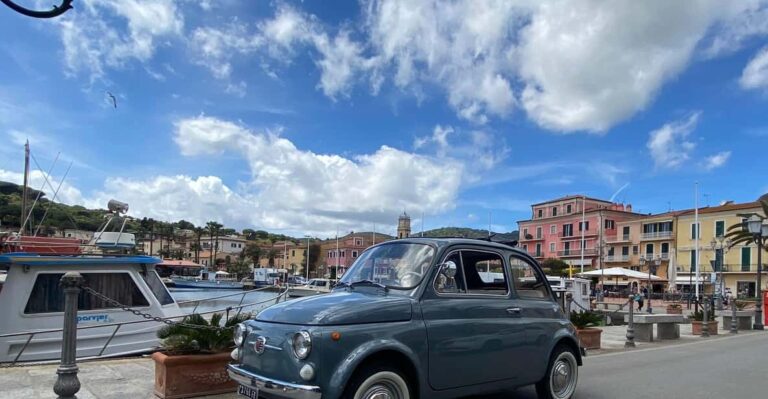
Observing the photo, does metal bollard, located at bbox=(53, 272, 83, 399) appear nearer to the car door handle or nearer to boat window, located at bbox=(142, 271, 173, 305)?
the car door handle

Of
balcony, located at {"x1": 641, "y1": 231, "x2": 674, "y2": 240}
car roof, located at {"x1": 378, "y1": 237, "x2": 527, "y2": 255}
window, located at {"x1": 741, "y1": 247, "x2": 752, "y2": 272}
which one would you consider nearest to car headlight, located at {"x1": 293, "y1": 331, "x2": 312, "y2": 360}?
car roof, located at {"x1": 378, "y1": 237, "x2": 527, "y2": 255}

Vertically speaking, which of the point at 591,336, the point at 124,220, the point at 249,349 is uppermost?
the point at 124,220

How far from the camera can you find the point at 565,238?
81.7m

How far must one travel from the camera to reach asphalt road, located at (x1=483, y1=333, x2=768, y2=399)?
7738mm

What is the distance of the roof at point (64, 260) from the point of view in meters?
11.0

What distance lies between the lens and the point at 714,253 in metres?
56.7

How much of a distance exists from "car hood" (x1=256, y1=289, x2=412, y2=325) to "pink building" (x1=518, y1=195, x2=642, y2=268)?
71.9 metres

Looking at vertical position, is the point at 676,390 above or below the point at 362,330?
below

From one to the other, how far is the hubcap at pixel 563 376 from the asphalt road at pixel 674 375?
56 centimetres

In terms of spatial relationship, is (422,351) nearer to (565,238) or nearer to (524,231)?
(565,238)

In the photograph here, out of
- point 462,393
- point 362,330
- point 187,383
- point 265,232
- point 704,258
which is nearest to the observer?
point 362,330

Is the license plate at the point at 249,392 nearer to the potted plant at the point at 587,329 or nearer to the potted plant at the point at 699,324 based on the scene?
the potted plant at the point at 587,329

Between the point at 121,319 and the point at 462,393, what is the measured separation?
893 cm

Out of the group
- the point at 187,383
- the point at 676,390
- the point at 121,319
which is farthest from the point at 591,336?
the point at 121,319
